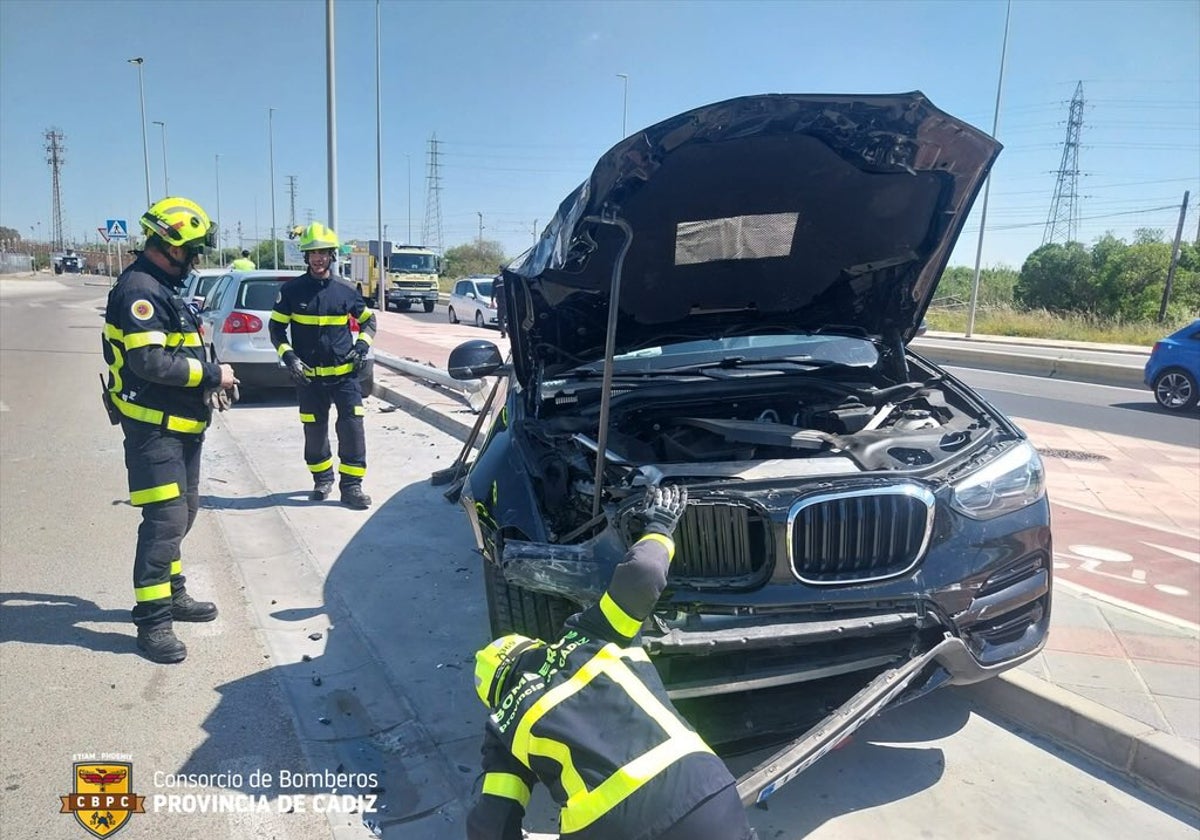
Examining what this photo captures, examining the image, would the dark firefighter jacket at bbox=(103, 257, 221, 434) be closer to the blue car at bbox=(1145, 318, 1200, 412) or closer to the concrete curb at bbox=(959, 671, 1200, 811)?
the concrete curb at bbox=(959, 671, 1200, 811)

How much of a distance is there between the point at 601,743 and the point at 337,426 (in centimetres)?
504

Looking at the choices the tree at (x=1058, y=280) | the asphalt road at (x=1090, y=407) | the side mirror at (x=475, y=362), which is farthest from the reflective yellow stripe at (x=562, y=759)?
the tree at (x=1058, y=280)

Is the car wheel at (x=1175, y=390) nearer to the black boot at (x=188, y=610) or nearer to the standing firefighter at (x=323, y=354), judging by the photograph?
the standing firefighter at (x=323, y=354)

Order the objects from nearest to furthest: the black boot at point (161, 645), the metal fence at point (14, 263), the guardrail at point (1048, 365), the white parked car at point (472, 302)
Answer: the black boot at point (161, 645)
the guardrail at point (1048, 365)
the white parked car at point (472, 302)
the metal fence at point (14, 263)

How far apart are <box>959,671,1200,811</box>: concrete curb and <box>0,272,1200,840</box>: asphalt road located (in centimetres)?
7

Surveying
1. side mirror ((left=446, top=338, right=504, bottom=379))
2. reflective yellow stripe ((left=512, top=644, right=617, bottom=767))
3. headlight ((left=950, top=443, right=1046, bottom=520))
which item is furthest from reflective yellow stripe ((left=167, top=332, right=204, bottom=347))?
headlight ((left=950, top=443, right=1046, bottom=520))

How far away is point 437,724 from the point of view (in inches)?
124

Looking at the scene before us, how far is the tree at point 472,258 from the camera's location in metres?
65.2

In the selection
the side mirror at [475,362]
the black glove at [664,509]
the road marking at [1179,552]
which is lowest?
the road marking at [1179,552]

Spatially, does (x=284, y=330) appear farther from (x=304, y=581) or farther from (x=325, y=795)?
(x=325, y=795)

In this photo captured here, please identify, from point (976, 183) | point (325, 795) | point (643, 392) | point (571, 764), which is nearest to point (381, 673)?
point (325, 795)

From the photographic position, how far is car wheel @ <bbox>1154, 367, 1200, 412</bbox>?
1167cm

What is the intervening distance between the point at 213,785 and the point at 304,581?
1.94 metres

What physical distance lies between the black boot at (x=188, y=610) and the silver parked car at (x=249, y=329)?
5.88 meters
